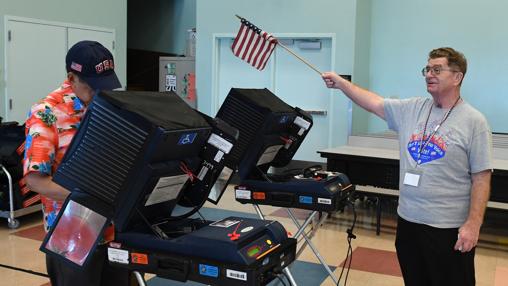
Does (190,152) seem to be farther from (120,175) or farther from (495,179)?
(495,179)

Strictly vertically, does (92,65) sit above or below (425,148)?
above

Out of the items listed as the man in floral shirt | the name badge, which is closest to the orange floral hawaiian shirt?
the man in floral shirt

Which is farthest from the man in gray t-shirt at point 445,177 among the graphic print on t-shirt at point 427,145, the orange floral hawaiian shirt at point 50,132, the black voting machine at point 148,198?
the orange floral hawaiian shirt at point 50,132

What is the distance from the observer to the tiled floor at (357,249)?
4.09 metres

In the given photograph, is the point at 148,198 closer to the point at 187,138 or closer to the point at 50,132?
the point at 187,138

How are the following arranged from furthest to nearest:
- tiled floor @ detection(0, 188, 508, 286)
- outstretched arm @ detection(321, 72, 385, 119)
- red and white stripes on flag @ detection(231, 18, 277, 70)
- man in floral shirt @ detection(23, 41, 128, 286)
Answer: tiled floor @ detection(0, 188, 508, 286) → red and white stripes on flag @ detection(231, 18, 277, 70) → outstretched arm @ detection(321, 72, 385, 119) → man in floral shirt @ detection(23, 41, 128, 286)

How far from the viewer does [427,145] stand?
2.43 meters

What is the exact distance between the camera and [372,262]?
448cm

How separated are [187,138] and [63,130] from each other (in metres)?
0.50

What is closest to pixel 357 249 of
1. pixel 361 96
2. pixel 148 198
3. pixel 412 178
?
pixel 361 96

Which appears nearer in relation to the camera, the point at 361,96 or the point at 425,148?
the point at 425,148

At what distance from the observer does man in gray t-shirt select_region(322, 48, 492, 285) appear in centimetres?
235

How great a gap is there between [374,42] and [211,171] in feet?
22.1

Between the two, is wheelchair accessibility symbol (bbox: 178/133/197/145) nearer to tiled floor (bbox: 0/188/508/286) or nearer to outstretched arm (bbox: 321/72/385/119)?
outstretched arm (bbox: 321/72/385/119)
